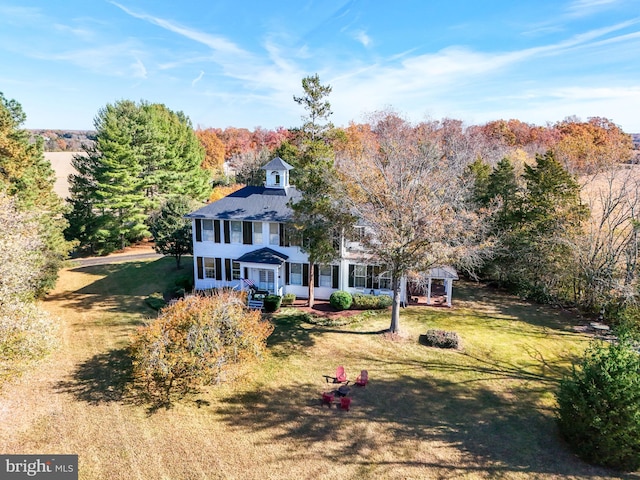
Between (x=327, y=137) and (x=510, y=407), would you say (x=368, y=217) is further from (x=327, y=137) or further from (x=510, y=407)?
(x=510, y=407)

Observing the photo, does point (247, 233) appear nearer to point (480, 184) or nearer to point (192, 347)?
point (192, 347)

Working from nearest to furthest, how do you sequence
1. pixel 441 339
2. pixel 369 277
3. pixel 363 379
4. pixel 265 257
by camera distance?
pixel 363 379 < pixel 441 339 < pixel 265 257 < pixel 369 277

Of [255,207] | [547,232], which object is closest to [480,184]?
[547,232]

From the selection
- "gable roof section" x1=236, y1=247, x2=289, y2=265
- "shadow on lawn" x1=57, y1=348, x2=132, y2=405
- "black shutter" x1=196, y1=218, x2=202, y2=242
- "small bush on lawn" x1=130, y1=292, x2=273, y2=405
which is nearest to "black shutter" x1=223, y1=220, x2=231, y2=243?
"gable roof section" x1=236, y1=247, x2=289, y2=265

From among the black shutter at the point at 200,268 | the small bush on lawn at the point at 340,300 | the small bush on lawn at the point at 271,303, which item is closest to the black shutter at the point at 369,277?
the small bush on lawn at the point at 340,300

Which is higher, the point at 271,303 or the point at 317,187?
the point at 317,187
